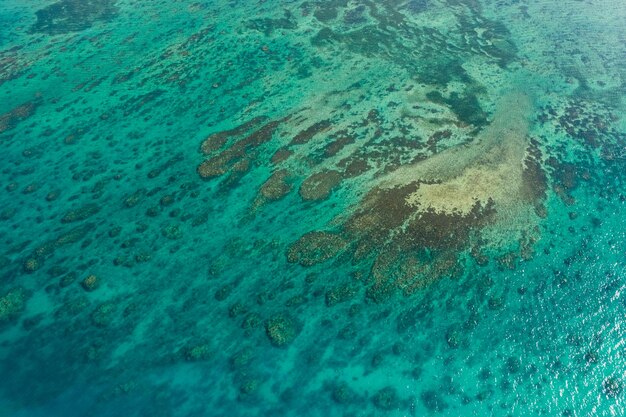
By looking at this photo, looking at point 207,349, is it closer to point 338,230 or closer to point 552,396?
point 338,230

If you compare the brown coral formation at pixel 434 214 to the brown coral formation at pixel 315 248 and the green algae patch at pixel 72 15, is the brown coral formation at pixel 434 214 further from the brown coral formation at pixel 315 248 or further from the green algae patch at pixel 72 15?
the green algae patch at pixel 72 15

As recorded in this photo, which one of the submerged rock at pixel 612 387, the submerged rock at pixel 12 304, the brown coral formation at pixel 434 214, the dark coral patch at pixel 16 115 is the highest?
the dark coral patch at pixel 16 115

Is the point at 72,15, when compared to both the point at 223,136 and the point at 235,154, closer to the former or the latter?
the point at 223,136

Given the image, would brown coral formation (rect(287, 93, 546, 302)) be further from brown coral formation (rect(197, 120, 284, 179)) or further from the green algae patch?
the green algae patch

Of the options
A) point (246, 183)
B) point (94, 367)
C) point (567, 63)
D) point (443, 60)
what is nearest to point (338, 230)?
point (246, 183)

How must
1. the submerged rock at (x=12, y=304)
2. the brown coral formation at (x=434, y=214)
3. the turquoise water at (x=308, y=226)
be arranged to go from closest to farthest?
the turquoise water at (x=308, y=226) < the submerged rock at (x=12, y=304) < the brown coral formation at (x=434, y=214)

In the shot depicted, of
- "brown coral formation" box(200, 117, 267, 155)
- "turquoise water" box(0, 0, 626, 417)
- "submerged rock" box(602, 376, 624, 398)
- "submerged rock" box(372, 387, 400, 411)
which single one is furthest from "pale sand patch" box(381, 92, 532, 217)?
"brown coral formation" box(200, 117, 267, 155)

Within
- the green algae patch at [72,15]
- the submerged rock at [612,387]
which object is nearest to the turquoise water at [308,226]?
the submerged rock at [612,387]
